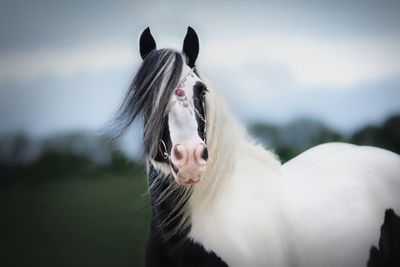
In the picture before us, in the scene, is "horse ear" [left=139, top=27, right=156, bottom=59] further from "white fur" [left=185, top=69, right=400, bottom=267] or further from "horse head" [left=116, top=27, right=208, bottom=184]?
"white fur" [left=185, top=69, right=400, bottom=267]

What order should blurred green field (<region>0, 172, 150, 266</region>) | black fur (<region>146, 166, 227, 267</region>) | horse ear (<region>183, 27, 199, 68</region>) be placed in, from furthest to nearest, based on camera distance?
1. blurred green field (<region>0, 172, 150, 266</region>)
2. horse ear (<region>183, 27, 199, 68</region>)
3. black fur (<region>146, 166, 227, 267</region>)

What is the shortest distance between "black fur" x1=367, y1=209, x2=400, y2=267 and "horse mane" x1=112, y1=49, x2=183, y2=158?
1.60 m

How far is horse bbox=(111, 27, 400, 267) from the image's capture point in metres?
1.56

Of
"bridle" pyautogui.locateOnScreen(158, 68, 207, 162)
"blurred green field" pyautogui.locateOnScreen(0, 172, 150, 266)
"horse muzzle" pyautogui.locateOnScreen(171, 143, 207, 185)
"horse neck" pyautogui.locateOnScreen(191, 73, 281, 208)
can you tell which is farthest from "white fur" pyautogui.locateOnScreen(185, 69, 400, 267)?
"blurred green field" pyautogui.locateOnScreen(0, 172, 150, 266)

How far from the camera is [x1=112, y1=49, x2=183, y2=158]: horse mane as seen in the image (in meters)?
1.56

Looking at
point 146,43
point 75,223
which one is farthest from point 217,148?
point 75,223

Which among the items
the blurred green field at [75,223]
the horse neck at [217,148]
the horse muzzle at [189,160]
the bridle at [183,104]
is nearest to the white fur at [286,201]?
the horse neck at [217,148]

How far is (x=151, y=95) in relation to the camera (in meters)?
1.64

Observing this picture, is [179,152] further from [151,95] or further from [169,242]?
[169,242]

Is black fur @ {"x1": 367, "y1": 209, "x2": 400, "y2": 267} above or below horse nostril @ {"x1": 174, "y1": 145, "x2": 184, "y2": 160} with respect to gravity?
above

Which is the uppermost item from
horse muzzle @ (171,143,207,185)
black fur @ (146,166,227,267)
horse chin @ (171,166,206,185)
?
horse muzzle @ (171,143,207,185)

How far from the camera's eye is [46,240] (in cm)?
348

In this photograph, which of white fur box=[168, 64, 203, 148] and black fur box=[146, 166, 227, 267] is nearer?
white fur box=[168, 64, 203, 148]

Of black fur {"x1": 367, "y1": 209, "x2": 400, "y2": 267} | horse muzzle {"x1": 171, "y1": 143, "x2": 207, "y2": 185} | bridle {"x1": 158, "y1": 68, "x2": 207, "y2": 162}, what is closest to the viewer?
horse muzzle {"x1": 171, "y1": 143, "x2": 207, "y2": 185}
